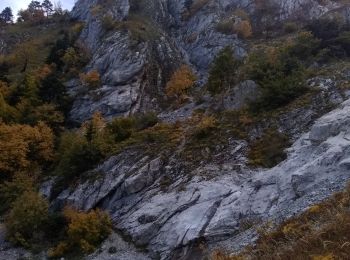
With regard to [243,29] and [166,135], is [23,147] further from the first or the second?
[243,29]

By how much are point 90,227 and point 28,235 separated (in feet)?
18.1

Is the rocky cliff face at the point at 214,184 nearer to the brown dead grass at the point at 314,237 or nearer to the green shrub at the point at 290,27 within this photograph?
the brown dead grass at the point at 314,237

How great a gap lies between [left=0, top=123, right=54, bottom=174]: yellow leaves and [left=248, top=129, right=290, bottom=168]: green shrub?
19.8 metres

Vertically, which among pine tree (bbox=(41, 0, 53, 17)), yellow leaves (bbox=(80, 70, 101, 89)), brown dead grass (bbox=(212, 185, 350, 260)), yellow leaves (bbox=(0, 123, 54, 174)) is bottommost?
brown dead grass (bbox=(212, 185, 350, 260))

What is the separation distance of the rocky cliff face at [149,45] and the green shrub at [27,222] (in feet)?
61.7

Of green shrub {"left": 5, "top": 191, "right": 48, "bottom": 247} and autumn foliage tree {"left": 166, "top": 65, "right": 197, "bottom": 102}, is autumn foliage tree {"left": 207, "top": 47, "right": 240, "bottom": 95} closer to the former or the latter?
autumn foliage tree {"left": 166, "top": 65, "right": 197, "bottom": 102}

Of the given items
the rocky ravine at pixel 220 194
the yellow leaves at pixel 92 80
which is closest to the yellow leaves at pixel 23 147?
the rocky ravine at pixel 220 194

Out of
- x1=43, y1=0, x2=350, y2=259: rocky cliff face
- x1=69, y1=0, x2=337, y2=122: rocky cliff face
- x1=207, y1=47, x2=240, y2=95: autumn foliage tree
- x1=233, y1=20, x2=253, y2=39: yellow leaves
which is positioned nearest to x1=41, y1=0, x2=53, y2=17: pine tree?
x1=69, y1=0, x2=337, y2=122: rocky cliff face

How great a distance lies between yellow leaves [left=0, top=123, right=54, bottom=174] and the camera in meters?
34.6

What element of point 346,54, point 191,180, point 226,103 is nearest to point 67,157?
point 191,180

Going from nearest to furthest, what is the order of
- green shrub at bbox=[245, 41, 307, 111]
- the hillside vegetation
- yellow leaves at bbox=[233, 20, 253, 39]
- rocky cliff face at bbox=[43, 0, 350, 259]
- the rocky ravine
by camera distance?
the rocky ravine < rocky cliff face at bbox=[43, 0, 350, 259] < the hillside vegetation < green shrub at bbox=[245, 41, 307, 111] < yellow leaves at bbox=[233, 20, 253, 39]

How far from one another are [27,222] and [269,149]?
16.2 m

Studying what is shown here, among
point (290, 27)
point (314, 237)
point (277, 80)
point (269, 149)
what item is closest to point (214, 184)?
point (269, 149)

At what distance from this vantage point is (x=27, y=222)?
26.4 meters
